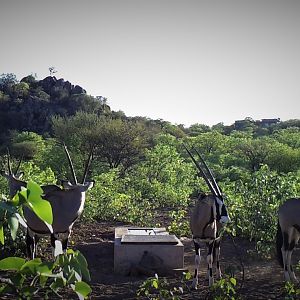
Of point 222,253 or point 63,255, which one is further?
point 222,253

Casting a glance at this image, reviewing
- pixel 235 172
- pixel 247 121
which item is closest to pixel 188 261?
pixel 235 172

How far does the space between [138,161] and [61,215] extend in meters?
18.6

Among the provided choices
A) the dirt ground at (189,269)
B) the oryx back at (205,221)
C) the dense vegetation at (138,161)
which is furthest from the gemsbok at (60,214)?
the dense vegetation at (138,161)

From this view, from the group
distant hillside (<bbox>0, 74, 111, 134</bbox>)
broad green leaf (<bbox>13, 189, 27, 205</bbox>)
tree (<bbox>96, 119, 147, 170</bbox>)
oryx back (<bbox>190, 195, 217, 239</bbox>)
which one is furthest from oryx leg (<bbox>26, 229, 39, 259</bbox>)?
distant hillside (<bbox>0, 74, 111, 134</bbox>)

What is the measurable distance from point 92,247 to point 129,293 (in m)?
2.50

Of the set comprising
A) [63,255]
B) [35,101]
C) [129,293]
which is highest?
[35,101]

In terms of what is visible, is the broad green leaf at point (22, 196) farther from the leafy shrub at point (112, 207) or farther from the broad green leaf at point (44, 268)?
the leafy shrub at point (112, 207)

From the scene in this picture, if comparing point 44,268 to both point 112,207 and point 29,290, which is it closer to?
point 29,290

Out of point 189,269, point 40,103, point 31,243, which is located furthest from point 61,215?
point 40,103

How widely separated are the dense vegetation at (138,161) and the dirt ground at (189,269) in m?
0.41

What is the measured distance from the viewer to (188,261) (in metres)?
7.62

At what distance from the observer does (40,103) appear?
45812 millimetres

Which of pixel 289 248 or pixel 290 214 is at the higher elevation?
pixel 290 214

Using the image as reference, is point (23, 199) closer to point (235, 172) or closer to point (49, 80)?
point (235, 172)
